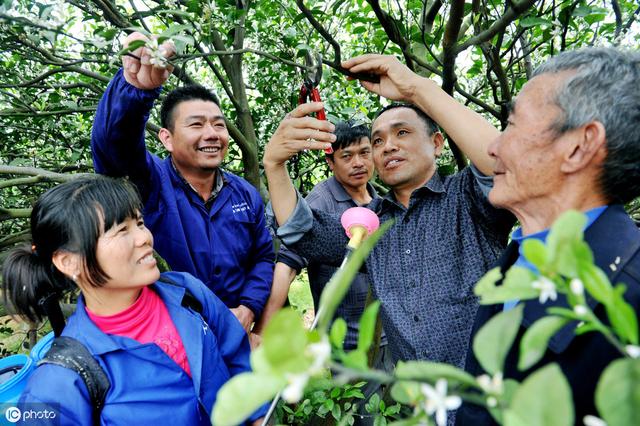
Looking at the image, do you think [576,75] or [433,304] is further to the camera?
[433,304]

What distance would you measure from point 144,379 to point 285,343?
1.43 meters

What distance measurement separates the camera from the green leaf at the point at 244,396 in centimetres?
34

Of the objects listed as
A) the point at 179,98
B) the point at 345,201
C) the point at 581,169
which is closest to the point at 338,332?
the point at 581,169

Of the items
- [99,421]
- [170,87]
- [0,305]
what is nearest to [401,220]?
[99,421]

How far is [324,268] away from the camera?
296 cm

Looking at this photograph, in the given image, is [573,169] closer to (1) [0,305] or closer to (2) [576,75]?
(2) [576,75]

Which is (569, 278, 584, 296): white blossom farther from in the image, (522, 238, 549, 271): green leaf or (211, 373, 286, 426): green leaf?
(211, 373, 286, 426): green leaf

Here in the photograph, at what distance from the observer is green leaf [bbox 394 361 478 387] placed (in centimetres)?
Answer: 39

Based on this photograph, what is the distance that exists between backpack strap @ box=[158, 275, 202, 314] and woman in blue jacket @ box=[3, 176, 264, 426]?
12mm

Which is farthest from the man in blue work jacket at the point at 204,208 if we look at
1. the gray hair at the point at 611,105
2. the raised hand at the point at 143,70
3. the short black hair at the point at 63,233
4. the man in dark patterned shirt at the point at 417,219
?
the gray hair at the point at 611,105

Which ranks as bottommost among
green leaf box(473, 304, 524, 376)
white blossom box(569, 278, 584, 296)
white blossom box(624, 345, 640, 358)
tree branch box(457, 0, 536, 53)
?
white blossom box(624, 345, 640, 358)

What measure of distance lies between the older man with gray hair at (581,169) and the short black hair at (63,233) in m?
1.33

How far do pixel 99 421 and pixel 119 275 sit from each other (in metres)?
0.48

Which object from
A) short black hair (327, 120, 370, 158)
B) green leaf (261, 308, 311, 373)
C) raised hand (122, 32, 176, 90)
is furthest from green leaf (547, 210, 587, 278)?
short black hair (327, 120, 370, 158)
